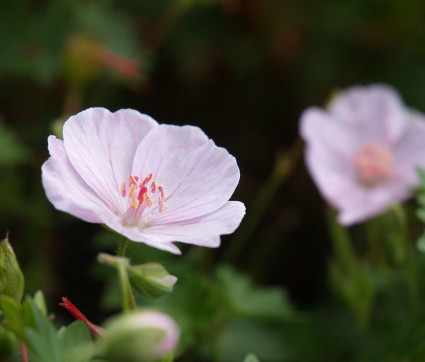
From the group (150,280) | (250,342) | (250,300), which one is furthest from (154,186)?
(250,342)

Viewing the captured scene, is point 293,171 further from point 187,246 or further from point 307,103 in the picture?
point 187,246

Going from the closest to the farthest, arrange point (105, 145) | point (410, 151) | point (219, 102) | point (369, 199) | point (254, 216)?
point (105, 145), point (369, 199), point (410, 151), point (254, 216), point (219, 102)

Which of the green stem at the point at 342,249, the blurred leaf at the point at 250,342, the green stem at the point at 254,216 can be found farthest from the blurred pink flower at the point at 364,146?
the blurred leaf at the point at 250,342

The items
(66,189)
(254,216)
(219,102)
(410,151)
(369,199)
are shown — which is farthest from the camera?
(219,102)

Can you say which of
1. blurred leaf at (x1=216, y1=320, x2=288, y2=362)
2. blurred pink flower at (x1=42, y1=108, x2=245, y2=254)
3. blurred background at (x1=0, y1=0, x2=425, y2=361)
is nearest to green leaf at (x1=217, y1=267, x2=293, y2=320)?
blurred background at (x1=0, y1=0, x2=425, y2=361)

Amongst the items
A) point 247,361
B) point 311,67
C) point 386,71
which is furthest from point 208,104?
point 247,361

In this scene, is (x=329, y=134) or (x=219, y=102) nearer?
(x=329, y=134)

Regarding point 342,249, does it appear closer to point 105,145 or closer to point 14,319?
point 105,145

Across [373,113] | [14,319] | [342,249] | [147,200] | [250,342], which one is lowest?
[250,342]

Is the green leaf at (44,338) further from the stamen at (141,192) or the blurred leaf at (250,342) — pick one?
the blurred leaf at (250,342)
